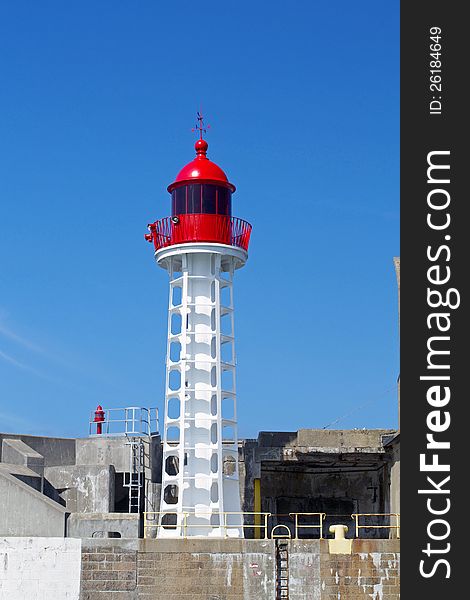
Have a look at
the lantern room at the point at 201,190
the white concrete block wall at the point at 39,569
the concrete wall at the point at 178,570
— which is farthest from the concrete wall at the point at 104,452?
the lantern room at the point at 201,190

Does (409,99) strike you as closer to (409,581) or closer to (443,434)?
(443,434)

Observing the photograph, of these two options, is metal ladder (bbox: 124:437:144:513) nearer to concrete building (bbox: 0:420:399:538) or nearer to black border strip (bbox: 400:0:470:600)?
concrete building (bbox: 0:420:399:538)

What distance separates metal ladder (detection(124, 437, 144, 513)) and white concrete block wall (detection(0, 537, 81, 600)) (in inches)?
196

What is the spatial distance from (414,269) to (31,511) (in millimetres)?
12331

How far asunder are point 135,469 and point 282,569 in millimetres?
7139

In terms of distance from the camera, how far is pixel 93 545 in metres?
25.6

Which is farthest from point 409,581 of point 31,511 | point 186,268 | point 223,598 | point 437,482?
point 186,268

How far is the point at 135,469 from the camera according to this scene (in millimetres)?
31250

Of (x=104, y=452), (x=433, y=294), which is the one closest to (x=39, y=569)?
(x=104, y=452)

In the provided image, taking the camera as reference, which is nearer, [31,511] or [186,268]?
[31,511]

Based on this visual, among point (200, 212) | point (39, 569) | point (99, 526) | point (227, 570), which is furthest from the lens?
point (200, 212)

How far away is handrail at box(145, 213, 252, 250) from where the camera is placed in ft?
99.0

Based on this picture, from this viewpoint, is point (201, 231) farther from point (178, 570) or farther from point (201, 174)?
point (178, 570)

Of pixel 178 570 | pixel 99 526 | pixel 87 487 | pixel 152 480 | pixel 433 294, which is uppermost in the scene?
pixel 433 294
